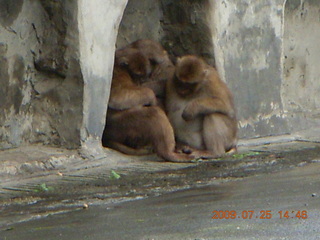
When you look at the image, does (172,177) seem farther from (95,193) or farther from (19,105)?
(19,105)

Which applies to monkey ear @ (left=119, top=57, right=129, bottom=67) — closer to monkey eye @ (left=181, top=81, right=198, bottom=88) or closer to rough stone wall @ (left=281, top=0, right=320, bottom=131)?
monkey eye @ (left=181, top=81, right=198, bottom=88)

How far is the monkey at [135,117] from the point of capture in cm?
988

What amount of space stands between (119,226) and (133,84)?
14.3 feet

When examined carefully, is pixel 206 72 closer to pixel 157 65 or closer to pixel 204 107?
pixel 204 107

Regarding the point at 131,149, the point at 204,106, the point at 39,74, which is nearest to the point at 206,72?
the point at 204,106

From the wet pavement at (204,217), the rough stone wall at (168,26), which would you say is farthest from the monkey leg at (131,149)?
the wet pavement at (204,217)

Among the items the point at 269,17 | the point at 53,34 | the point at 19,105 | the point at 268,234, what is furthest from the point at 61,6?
the point at 268,234

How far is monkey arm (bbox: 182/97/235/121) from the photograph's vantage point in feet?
33.2

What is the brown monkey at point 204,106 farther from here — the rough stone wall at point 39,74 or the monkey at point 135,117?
the rough stone wall at point 39,74

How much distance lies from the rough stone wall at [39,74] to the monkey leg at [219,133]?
1608mm

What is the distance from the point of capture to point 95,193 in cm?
775

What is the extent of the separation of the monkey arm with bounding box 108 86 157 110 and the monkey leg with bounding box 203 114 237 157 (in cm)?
72

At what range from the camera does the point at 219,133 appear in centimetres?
1014
